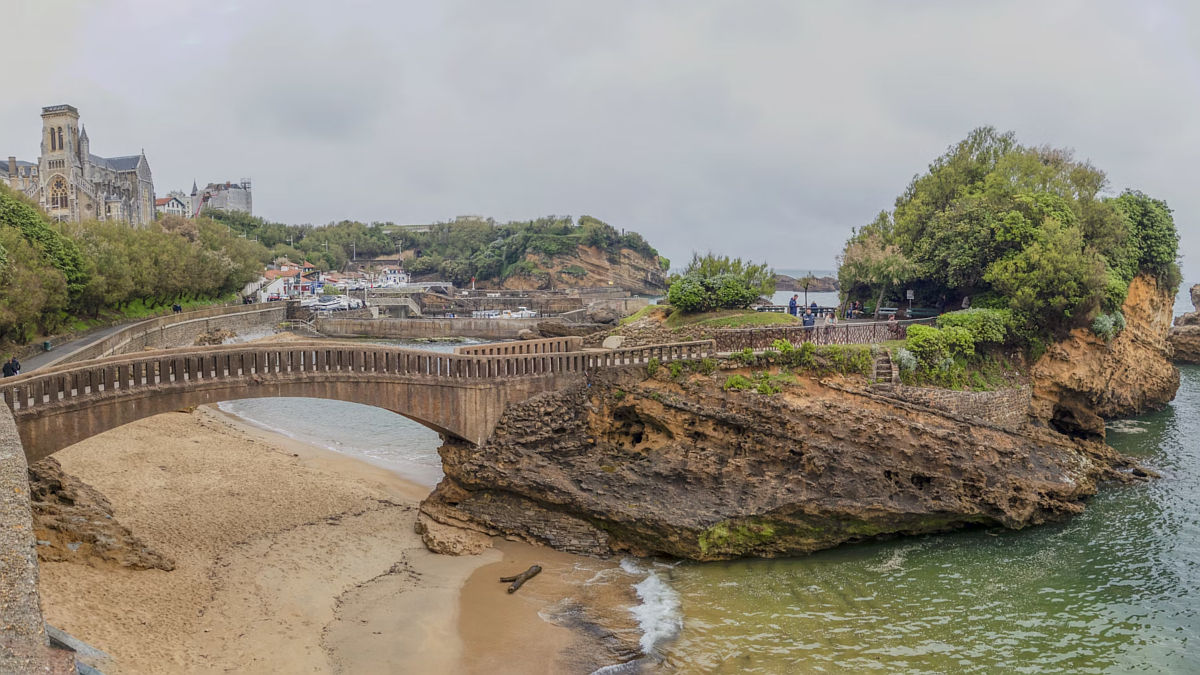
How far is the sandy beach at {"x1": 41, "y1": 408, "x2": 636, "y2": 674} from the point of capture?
47.9 ft

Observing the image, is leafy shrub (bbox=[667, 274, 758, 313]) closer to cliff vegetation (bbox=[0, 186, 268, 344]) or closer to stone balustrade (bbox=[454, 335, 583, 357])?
stone balustrade (bbox=[454, 335, 583, 357])

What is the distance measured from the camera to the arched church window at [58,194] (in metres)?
86.3

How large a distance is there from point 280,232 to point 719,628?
14856 cm

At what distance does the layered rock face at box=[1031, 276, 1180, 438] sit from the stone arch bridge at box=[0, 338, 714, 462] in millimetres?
16505

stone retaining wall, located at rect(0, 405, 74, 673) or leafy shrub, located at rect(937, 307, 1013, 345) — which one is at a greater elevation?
leafy shrub, located at rect(937, 307, 1013, 345)

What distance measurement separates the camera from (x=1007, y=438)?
78.9ft

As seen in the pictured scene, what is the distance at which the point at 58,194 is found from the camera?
285ft

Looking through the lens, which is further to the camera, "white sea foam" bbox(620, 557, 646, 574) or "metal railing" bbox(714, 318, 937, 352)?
"metal railing" bbox(714, 318, 937, 352)

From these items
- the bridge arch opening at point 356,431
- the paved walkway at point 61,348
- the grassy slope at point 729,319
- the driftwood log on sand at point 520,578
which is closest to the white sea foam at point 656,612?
the driftwood log on sand at point 520,578

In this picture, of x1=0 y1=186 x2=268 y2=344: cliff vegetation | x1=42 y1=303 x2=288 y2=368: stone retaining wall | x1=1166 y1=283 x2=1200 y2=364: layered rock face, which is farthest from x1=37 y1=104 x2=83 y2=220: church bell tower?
x1=1166 y1=283 x2=1200 y2=364: layered rock face

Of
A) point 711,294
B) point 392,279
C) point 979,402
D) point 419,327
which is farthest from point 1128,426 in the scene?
point 392,279

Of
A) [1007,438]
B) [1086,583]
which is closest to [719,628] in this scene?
[1086,583]

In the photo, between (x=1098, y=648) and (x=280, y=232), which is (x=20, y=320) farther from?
(x=280, y=232)

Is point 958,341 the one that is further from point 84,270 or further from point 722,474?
point 84,270
